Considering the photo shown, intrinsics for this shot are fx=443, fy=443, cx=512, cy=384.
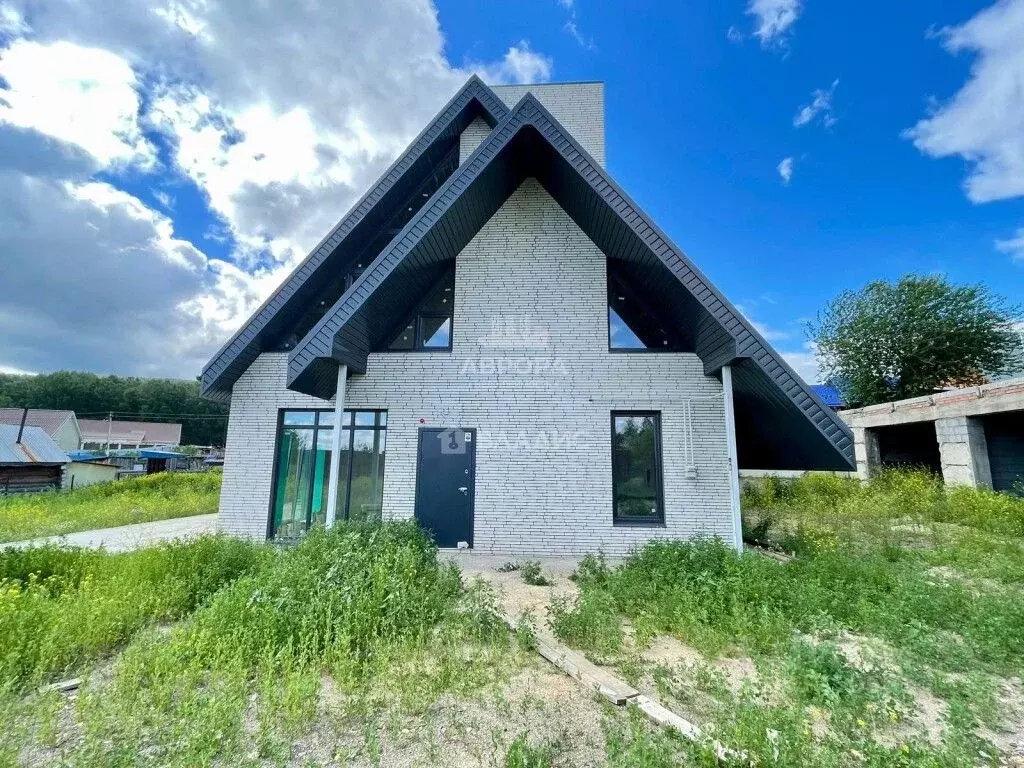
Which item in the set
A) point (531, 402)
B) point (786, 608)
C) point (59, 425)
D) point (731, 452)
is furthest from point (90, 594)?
point (59, 425)

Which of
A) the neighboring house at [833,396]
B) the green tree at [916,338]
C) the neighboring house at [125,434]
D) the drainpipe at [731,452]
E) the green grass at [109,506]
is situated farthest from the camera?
the neighboring house at [125,434]

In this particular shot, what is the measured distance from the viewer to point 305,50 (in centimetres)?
1009

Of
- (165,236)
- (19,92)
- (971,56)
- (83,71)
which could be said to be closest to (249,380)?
(83,71)

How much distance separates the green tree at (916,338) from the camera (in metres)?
19.9

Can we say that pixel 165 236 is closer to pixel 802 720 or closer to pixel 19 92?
pixel 19 92

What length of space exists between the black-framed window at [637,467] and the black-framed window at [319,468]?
4016 millimetres

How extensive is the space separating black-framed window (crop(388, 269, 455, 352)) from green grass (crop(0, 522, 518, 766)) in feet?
12.9

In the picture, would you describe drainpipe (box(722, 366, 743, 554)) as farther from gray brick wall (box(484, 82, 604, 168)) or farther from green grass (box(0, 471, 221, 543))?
green grass (box(0, 471, 221, 543))

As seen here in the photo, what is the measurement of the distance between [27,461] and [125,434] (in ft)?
175

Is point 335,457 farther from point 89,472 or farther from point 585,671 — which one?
point 89,472

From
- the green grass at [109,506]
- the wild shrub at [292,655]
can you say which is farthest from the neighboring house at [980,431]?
the green grass at [109,506]

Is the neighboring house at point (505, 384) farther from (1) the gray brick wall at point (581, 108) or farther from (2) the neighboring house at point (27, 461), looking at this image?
(2) the neighboring house at point (27, 461)

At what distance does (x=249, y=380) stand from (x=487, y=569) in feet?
18.1

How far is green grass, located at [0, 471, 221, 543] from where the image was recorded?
9547mm
